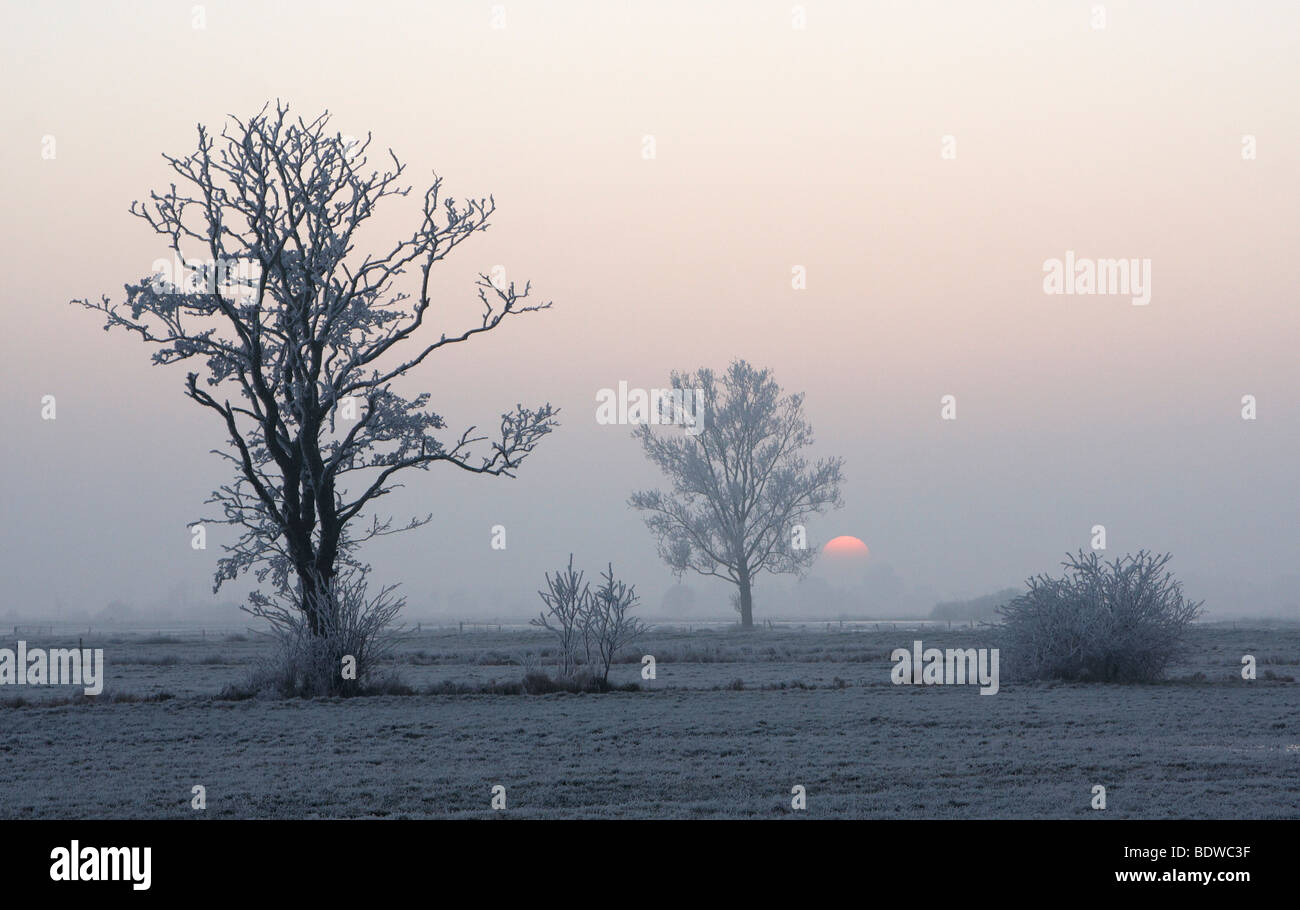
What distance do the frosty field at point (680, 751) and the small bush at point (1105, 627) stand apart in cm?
141

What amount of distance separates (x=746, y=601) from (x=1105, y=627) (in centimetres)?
3675

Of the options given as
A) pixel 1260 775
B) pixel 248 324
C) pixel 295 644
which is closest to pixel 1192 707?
pixel 1260 775

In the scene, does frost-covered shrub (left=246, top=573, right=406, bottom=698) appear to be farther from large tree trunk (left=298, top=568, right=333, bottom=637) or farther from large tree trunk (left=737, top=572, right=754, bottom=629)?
large tree trunk (left=737, top=572, right=754, bottom=629)

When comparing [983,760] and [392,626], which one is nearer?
[983,760]

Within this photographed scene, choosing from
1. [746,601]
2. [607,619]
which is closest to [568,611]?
[607,619]

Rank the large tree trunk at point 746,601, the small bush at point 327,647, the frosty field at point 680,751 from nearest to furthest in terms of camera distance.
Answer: the frosty field at point 680,751 → the small bush at point 327,647 → the large tree trunk at point 746,601

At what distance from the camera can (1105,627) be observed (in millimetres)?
27344

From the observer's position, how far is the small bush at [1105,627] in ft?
90.0

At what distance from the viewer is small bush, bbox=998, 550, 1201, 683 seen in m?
27.4

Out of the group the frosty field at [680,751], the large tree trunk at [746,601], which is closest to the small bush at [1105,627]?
the frosty field at [680,751]

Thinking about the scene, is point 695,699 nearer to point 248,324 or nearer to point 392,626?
point 392,626

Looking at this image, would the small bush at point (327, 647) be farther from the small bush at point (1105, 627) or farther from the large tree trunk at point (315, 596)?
the small bush at point (1105, 627)
